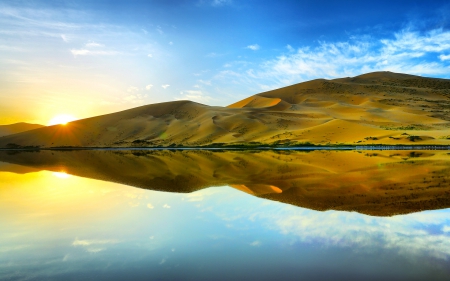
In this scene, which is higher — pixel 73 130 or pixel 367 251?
pixel 73 130

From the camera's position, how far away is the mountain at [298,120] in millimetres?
86688

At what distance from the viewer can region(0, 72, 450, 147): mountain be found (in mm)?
86688

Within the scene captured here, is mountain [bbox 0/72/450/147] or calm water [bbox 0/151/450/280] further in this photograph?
mountain [bbox 0/72/450/147]

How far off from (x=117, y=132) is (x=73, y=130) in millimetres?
19569

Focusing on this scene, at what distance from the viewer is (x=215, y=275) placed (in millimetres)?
6715

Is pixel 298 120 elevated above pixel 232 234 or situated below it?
above

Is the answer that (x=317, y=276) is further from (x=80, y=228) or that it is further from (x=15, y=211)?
(x=15, y=211)

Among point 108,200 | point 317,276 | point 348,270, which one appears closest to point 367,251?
point 348,270

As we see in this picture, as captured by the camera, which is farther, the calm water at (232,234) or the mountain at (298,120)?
the mountain at (298,120)

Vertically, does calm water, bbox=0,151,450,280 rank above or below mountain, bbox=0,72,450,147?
below

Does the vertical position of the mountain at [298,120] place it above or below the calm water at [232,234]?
above

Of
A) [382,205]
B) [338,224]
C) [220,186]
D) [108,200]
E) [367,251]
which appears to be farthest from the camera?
[220,186]

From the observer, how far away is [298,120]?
111 meters

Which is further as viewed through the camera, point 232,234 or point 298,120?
point 298,120
